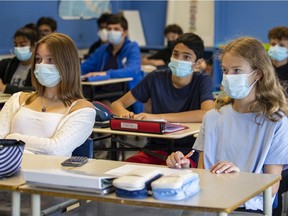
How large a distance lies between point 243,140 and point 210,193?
2.49ft

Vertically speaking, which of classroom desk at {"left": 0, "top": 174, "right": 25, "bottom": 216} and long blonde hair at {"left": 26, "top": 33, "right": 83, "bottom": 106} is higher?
long blonde hair at {"left": 26, "top": 33, "right": 83, "bottom": 106}

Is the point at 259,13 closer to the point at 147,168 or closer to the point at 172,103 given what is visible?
the point at 172,103

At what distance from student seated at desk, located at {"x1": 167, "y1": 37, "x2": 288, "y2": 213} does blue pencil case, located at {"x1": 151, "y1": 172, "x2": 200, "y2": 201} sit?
661 millimetres

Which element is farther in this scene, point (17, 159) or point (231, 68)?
point (231, 68)

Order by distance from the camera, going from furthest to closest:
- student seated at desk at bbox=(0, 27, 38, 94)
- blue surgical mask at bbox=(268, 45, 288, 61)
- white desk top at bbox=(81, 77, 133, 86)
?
white desk top at bbox=(81, 77, 133, 86)
student seated at desk at bbox=(0, 27, 38, 94)
blue surgical mask at bbox=(268, 45, 288, 61)

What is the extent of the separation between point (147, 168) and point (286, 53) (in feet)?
11.8

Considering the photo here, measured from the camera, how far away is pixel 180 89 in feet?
14.2

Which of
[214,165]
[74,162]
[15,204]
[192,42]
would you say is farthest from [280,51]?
[15,204]

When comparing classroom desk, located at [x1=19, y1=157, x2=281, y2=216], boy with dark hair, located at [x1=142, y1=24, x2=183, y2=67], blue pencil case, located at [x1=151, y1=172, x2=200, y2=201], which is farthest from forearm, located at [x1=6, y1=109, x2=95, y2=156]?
boy with dark hair, located at [x1=142, y1=24, x2=183, y2=67]

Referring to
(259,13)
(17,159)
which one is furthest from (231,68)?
(259,13)

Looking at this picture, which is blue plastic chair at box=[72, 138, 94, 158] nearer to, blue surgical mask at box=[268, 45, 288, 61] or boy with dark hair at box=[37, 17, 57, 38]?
blue surgical mask at box=[268, 45, 288, 61]

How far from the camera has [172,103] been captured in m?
4.32

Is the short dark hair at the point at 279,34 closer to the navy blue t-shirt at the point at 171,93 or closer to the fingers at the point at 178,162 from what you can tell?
the navy blue t-shirt at the point at 171,93

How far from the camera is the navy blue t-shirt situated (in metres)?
4.27
